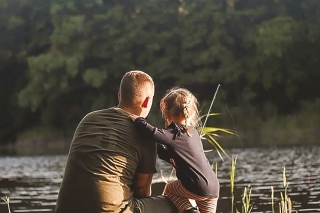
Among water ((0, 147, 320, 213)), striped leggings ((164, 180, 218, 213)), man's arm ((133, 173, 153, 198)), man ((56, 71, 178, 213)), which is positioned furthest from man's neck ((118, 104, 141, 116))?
water ((0, 147, 320, 213))

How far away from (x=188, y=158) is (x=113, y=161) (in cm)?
38

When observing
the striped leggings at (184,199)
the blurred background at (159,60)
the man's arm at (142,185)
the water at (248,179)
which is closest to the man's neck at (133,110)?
the man's arm at (142,185)

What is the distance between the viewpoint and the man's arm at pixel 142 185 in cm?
359

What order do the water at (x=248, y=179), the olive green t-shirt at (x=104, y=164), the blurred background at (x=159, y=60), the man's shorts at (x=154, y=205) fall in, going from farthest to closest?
the blurred background at (x=159, y=60) < the water at (x=248, y=179) < the man's shorts at (x=154, y=205) < the olive green t-shirt at (x=104, y=164)

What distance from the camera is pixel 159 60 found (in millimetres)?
34281

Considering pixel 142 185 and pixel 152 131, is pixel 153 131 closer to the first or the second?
pixel 152 131

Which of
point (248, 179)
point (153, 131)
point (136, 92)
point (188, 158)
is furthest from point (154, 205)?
point (248, 179)

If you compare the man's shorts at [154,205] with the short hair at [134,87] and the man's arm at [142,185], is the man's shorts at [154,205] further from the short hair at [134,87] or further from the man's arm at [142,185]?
the short hair at [134,87]

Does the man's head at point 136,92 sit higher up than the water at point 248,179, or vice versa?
the man's head at point 136,92

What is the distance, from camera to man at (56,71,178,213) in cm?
344

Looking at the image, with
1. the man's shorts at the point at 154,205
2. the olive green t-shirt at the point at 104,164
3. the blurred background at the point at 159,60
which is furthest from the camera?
the blurred background at the point at 159,60

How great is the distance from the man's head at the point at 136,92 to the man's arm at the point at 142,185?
11.9 inches

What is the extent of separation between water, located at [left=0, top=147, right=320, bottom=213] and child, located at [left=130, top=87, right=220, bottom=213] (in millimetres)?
1910

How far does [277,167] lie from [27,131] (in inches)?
935
